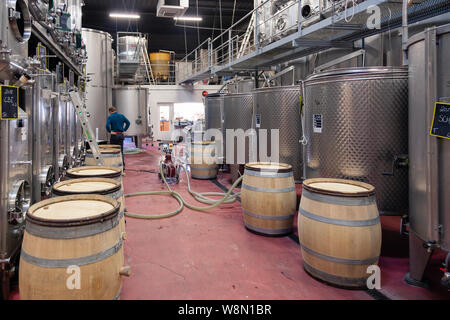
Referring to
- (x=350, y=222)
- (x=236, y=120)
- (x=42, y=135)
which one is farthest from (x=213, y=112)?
(x=350, y=222)

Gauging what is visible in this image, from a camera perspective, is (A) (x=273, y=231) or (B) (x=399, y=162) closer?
(B) (x=399, y=162)

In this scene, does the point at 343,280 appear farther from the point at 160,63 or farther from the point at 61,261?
the point at 160,63

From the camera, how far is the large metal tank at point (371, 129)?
322 centimetres

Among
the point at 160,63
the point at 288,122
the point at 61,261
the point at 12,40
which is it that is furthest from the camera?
the point at 160,63

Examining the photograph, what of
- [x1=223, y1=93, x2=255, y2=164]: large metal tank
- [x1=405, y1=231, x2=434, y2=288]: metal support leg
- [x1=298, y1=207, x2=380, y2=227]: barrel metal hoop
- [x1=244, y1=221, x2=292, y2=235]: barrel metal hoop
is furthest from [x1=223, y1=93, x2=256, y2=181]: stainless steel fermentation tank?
[x1=405, y1=231, x2=434, y2=288]: metal support leg

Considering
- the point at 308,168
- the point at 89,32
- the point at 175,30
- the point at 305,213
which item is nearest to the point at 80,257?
the point at 305,213

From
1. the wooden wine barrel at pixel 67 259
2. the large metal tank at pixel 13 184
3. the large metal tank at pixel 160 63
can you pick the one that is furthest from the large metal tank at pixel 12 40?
the large metal tank at pixel 160 63

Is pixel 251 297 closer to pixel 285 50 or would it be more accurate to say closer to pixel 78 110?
pixel 78 110

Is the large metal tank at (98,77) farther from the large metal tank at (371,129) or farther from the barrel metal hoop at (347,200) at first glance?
the barrel metal hoop at (347,200)

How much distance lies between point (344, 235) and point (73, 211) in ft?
7.10

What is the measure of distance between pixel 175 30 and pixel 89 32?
14.0 meters

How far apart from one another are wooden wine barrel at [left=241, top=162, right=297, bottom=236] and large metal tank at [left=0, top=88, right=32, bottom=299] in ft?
8.09

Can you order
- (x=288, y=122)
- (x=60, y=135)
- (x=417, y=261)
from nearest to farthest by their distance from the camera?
(x=417, y=261) → (x=60, y=135) → (x=288, y=122)

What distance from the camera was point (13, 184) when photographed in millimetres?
2693
